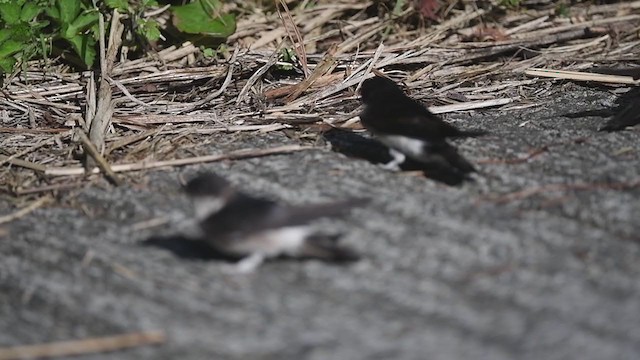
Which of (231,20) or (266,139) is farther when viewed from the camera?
(231,20)

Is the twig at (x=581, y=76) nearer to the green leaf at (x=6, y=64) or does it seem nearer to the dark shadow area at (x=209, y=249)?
the dark shadow area at (x=209, y=249)

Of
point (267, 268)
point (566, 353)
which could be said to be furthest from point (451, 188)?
point (566, 353)

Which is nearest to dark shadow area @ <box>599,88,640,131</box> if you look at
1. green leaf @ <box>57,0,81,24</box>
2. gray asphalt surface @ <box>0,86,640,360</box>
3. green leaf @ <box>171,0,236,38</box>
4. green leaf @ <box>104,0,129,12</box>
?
gray asphalt surface @ <box>0,86,640,360</box>

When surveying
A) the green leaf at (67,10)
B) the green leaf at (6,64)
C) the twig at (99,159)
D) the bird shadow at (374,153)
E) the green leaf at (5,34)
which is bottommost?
the bird shadow at (374,153)

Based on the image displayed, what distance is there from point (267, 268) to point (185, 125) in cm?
172

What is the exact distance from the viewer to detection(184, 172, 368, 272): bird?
3059 millimetres

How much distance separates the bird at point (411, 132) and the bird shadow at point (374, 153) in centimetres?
Result: 3

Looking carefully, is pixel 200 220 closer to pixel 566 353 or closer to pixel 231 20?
pixel 566 353

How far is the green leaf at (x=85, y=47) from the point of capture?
519cm

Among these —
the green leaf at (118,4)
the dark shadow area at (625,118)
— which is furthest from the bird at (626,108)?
the green leaf at (118,4)

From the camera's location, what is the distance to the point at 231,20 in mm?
5617

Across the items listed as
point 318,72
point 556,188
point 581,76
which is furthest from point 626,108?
point 318,72

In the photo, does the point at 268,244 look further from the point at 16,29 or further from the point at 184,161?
the point at 16,29

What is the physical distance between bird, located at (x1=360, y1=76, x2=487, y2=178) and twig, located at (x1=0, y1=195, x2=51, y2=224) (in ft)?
4.66
